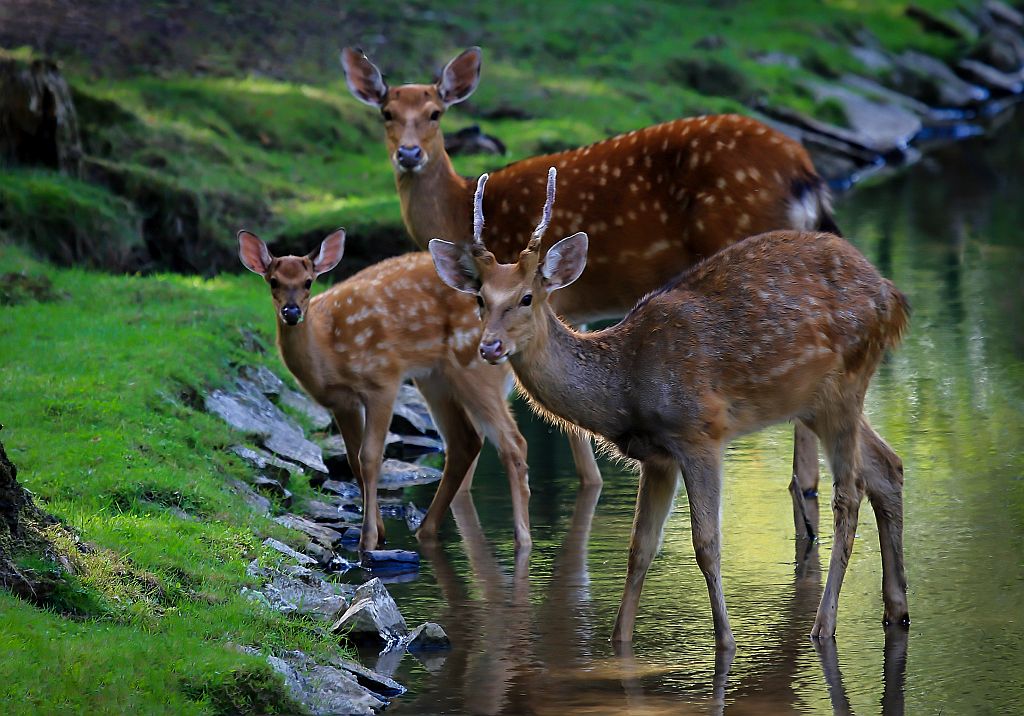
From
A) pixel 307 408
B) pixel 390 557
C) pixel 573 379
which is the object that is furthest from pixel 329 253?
pixel 573 379

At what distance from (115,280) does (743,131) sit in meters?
6.10

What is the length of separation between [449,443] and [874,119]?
20438 mm

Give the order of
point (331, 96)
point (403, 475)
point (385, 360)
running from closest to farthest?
point (385, 360), point (403, 475), point (331, 96)

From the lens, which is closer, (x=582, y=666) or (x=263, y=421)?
(x=582, y=666)

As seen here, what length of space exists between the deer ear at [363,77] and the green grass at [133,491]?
2108 millimetres

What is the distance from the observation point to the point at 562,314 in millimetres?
11016

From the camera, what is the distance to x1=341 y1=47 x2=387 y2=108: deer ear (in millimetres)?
11578

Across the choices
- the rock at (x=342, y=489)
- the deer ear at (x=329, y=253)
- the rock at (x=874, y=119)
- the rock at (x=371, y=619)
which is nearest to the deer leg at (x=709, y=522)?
the rock at (x=371, y=619)

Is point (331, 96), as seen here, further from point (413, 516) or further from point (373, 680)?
point (373, 680)

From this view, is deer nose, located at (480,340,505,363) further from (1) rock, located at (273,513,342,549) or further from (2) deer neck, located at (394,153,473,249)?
(2) deer neck, located at (394,153,473,249)

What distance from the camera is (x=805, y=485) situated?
10367 mm

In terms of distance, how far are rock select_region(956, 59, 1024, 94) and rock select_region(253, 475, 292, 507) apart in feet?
89.6

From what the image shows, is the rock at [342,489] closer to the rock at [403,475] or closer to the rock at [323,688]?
the rock at [403,475]

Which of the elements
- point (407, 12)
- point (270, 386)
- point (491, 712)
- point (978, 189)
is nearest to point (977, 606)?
point (491, 712)
